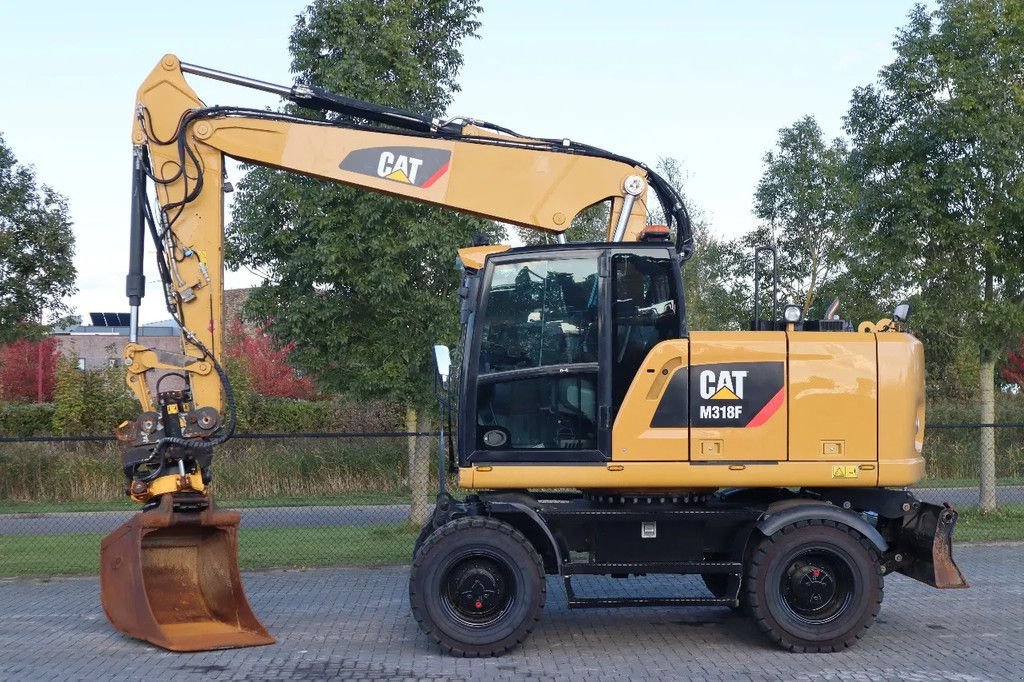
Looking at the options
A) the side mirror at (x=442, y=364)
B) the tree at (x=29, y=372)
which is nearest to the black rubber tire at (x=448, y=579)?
the side mirror at (x=442, y=364)

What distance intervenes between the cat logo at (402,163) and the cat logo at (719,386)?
278 centimetres

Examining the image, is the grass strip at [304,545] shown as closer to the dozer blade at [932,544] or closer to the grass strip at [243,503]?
the grass strip at [243,503]

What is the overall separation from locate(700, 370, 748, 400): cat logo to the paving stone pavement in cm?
196

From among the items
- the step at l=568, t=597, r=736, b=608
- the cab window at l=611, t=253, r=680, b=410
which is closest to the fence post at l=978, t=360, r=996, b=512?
the step at l=568, t=597, r=736, b=608

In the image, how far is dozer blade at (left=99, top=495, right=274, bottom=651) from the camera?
9.26 metres

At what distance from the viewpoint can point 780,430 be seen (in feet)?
30.6

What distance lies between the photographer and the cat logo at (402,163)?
397 inches

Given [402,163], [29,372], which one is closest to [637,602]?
[402,163]

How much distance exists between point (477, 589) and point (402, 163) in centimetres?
354

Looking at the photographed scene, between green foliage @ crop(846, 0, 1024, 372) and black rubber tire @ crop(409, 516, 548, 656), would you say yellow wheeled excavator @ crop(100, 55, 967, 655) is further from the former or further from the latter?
green foliage @ crop(846, 0, 1024, 372)

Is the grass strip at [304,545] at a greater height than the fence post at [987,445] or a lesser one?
lesser

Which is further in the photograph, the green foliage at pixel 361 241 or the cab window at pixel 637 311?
the green foliage at pixel 361 241

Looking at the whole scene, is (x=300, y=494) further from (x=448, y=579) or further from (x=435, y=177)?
(x=448, y=579)

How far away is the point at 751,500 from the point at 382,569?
5.11 meters
